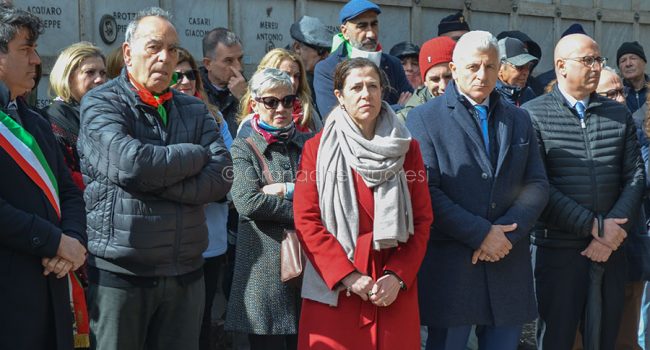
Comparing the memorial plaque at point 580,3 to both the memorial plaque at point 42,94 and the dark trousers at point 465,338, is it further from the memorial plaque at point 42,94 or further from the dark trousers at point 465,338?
the dark trousers at point 465,338

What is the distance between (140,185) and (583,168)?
107 inches

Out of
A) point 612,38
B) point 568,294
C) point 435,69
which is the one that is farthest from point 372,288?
point 612,38

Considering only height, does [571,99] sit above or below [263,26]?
below

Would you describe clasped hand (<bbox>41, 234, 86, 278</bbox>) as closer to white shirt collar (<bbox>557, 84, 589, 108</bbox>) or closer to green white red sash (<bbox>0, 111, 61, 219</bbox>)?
green white red sash (<bbox>0, 111, 61, 219</bbox>)

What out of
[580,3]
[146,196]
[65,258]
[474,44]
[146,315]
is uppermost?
[580,3]

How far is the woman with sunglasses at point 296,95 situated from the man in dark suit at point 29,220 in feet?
5.91

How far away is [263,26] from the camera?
8188 millimetres

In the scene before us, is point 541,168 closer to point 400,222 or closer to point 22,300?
point 400,222

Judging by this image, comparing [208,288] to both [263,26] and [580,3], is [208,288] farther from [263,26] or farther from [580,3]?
[580,3]

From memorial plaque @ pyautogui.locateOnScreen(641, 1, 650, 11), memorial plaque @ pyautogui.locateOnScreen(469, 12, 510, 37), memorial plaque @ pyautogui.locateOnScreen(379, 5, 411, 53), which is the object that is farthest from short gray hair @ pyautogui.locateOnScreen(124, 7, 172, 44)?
memorial plaque @ pyautogui.locateOnScreen(641, 1, 650, 11)

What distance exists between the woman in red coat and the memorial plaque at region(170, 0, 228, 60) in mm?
3094

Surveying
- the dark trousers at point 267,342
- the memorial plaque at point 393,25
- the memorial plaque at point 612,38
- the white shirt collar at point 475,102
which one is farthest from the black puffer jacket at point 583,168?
the memorial plaque at point 612,38

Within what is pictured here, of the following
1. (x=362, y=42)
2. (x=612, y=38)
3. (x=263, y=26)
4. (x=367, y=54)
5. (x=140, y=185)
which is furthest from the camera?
(x=612, y=38)

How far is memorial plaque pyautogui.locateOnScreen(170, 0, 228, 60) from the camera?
24.6 feet
